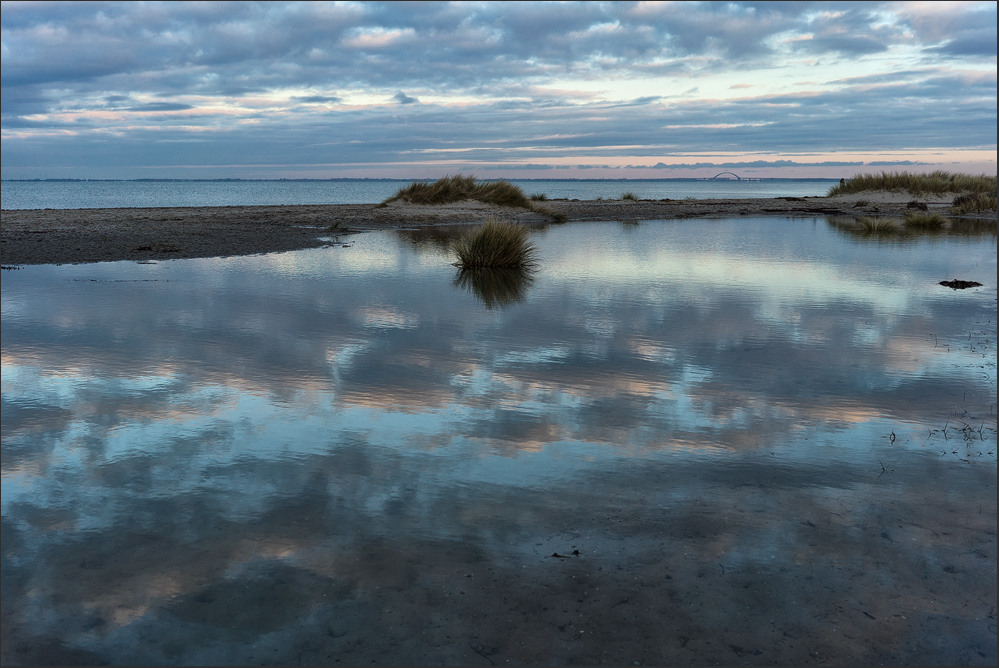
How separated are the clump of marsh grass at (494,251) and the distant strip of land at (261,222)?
5.71m

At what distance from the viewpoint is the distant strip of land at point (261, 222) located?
17.4 m

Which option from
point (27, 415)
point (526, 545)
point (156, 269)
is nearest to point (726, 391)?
point (526, 545)

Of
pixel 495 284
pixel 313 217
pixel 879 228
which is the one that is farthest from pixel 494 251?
pixel 313 217

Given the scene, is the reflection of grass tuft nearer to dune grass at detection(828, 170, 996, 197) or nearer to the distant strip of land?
the distant strip of land

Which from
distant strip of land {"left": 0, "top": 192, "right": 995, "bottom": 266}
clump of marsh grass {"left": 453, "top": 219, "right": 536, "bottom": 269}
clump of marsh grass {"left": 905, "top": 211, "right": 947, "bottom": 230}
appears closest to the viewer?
clump of marsh grass {"left": 453, "top": 219, "right": 536, "bottom": 269}

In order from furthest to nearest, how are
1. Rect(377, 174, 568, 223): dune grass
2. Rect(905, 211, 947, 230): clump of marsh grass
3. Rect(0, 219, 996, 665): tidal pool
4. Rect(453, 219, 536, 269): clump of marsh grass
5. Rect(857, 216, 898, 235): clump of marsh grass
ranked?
Rect(377, 174, 568, 223): dune grass, Rect(905, 211, 947, 230): clump of marsh grass, Rect(857, 216, 898, 235): clump of marsh grass, Rect(453, 219, 536, 269): clump of marsh grass, Rect(0, 219, 996, 665): tidal pool

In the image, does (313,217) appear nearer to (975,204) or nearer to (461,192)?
(461,192)

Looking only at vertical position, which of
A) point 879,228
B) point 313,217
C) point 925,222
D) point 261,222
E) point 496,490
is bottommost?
point 496,490

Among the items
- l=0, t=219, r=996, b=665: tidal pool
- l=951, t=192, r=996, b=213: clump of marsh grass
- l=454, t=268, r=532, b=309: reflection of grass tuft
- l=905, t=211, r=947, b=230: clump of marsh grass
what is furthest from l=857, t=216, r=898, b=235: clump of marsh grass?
l=0, t=219, r=996, b=665: tidal pool

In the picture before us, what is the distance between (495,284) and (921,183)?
38.9 metres

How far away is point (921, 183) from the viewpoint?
139 feet

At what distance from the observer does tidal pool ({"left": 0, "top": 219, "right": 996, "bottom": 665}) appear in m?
2.93

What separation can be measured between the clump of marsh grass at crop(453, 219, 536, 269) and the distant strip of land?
5713mm

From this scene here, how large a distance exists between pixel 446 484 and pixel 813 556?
1916 mm
